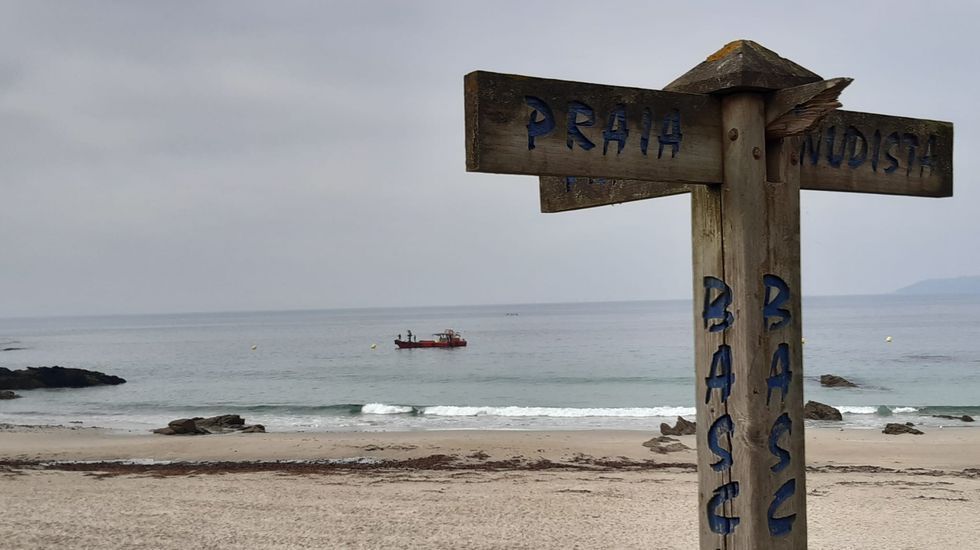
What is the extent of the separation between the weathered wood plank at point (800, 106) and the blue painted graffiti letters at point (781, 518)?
1148mm

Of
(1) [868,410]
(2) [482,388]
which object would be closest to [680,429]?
(1) [868,410]

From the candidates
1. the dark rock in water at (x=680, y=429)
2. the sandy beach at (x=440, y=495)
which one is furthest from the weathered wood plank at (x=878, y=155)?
the dark rock in water at (x=680, y=429)

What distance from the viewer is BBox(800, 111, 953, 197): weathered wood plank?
301 centimetres

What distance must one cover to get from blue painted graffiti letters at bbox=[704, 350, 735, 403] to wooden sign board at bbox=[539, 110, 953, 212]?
59cm

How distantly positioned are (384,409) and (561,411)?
22.0ft

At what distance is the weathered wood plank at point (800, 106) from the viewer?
2.58 meters

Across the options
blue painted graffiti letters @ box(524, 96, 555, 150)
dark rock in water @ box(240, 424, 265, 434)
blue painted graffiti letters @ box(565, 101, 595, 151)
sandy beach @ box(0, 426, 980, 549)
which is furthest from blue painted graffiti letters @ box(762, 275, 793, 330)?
dark rock in water @ box(240, 424, 265, 434)

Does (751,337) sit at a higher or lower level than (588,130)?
lower

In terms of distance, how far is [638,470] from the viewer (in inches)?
557

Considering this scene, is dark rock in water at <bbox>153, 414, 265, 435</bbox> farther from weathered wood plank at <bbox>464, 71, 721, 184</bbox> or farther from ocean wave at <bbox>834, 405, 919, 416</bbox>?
weathered wood plank at <bbox>464, 71, 721, 184</bbox>

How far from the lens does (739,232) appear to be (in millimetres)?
2746

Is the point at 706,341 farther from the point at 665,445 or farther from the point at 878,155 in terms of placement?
the point at 665,445

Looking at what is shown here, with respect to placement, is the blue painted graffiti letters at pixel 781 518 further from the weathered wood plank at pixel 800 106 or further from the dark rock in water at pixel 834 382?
the dark rock in water at pixel 834 382

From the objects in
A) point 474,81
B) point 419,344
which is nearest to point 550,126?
point 474,81
